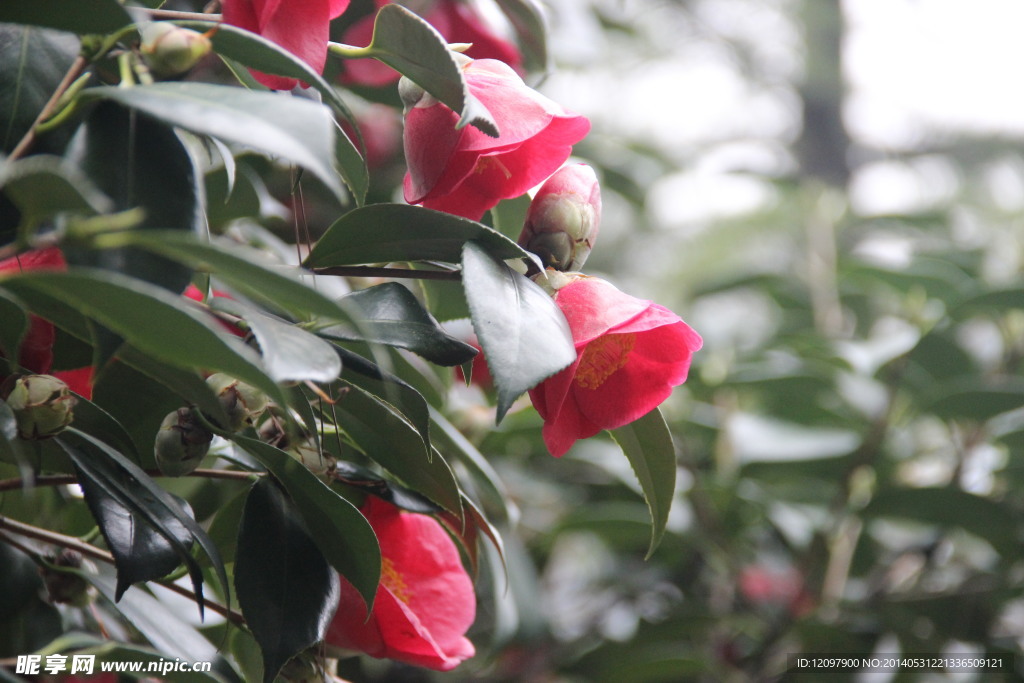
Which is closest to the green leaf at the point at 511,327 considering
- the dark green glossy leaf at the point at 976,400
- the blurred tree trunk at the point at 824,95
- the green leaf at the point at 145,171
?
the green leaf at the point at 145,171

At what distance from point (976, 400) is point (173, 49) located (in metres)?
0.93

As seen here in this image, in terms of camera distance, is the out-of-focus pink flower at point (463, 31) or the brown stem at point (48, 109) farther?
the out-of-focus pink flower at point (463, 31)

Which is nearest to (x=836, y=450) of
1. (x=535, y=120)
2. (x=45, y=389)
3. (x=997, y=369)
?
(x=997, y=369)

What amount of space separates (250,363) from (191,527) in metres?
0.18

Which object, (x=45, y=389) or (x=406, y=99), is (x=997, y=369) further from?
(x=45, y=389)

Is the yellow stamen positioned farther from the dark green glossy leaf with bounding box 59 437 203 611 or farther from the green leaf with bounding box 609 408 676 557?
the dark green glossy leaf with bounding box 59 437 203 611

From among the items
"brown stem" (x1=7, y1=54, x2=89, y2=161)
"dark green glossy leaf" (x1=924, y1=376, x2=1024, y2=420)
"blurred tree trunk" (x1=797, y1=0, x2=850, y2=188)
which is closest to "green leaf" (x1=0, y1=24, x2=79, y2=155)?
"brown stem" (x1=7, y1=54, x2=89, y2=161)

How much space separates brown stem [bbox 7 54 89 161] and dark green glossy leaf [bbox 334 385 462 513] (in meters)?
0.18

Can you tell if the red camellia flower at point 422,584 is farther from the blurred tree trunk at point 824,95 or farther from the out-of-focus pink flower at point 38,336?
the blurred tree trunk at point 824,95

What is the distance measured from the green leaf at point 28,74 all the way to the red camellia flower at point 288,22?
76 millimetres

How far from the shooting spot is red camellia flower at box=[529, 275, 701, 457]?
1.38 feet

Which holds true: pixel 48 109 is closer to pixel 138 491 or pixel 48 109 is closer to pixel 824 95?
pixel 138 491

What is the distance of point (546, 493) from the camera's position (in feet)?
4.49

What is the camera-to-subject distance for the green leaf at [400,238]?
1.34 ft
